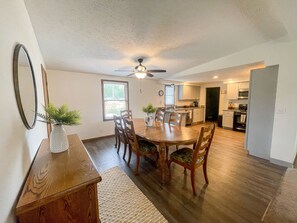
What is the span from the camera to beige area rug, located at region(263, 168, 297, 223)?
1551 mm

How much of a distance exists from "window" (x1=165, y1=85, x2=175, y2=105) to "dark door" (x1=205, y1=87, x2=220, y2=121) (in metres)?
2.23

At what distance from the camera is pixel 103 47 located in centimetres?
259

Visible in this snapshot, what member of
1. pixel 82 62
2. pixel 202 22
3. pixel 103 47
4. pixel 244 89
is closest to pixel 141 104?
pixel 82 62

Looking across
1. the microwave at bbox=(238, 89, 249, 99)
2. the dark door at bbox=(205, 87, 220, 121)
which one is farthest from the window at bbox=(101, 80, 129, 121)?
the dark door at bbox=(205, 87, 220, 121)

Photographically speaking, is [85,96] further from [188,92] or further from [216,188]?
[188,92]

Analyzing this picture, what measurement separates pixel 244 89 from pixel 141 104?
4248 mm

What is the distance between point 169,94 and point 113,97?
296cm

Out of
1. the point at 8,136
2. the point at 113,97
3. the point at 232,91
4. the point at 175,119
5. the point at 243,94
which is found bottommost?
the point at 175,119

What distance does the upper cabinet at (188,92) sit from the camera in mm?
6664

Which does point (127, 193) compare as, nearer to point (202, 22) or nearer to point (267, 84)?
point (202, 22)

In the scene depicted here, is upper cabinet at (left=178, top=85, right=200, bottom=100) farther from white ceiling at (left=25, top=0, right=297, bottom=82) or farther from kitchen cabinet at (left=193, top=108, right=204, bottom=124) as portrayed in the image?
white ceiling at (left=25, top=0, right=297, bottom=82)

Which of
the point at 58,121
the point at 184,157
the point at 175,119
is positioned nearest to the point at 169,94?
the point at 175,119

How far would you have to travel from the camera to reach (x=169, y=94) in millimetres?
6598

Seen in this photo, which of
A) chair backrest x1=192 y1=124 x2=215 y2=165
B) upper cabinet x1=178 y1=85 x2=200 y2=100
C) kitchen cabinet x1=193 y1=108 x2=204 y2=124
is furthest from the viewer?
kitchen cabinet x1=193 y1=108 x2=204 y2=124
